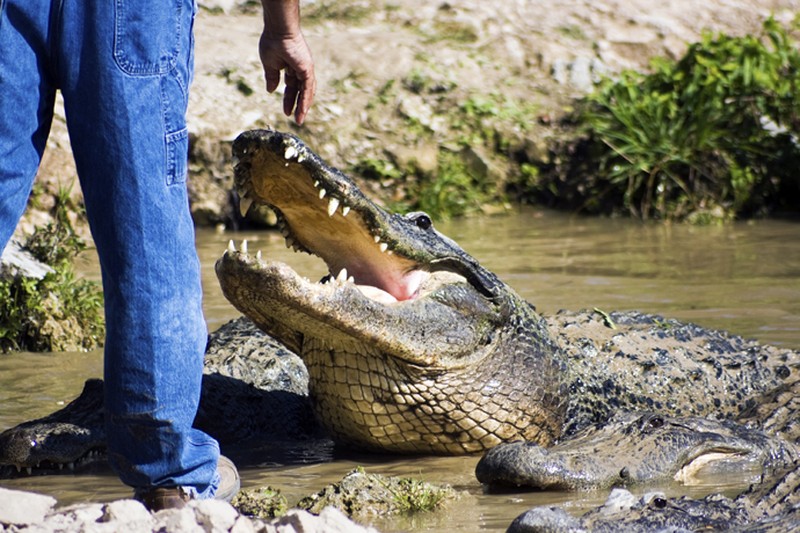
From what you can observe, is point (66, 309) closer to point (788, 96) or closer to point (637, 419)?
point (637, 419)

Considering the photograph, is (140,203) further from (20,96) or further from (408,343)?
(408,343)

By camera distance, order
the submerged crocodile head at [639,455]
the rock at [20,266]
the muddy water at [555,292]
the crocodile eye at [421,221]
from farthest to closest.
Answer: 1. the rock at [20,266]
2. the crocodile eye at [421,221]
3. the muddy water at [555,292]
4. the submerged crocodile head at [639,455]

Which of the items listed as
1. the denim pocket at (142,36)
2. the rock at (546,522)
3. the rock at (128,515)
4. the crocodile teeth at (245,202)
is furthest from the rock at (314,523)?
the crocodile teeth at (245,202)

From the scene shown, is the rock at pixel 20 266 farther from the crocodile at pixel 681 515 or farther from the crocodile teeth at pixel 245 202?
the crocodile at pixel 681 515

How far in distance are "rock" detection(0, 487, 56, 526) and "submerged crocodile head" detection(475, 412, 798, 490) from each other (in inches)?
63.1

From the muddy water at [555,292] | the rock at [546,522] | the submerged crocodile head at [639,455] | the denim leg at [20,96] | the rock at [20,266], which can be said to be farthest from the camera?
the rock at [20,266]

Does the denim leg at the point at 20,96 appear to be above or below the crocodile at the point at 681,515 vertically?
above

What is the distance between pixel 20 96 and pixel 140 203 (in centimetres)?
36

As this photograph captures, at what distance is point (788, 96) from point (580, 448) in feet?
22.8

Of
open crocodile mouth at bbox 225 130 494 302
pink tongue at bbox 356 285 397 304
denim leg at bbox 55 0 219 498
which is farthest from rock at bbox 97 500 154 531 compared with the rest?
pink tongue at bbox 356 285 397 304

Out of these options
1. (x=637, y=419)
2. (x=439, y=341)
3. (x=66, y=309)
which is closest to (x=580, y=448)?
(x=637, y=419)

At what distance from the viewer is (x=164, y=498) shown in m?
3.06

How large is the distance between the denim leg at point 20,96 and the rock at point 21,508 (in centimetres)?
56

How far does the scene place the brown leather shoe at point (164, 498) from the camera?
10.0ft
